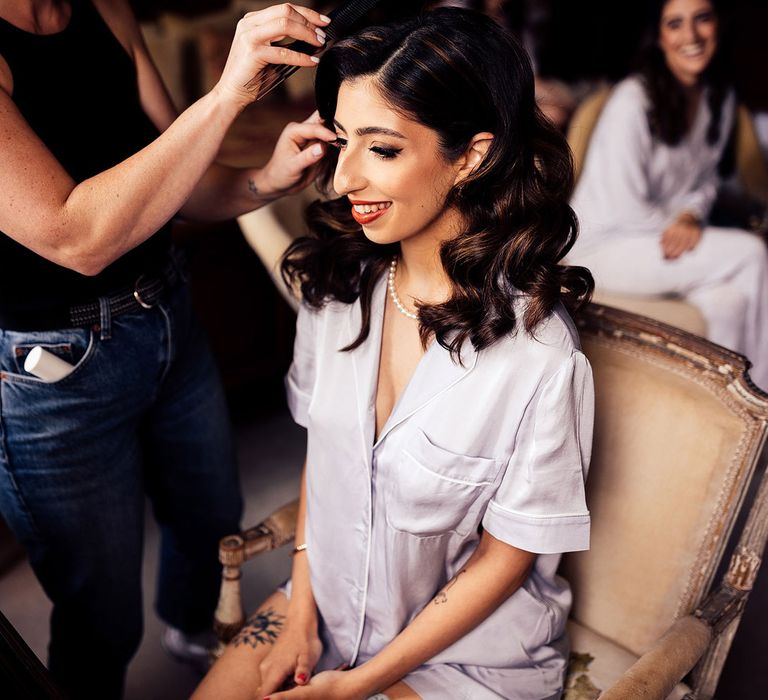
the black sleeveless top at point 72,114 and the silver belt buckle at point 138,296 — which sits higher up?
the black sleeveless top at point 72,114

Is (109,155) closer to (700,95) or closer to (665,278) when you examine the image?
(665,278)

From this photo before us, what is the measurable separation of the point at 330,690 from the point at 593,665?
0.44m

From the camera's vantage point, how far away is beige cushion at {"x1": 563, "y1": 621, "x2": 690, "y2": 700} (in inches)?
48.1

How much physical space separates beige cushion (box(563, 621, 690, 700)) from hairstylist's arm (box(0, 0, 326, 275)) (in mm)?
948

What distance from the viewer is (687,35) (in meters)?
2.50

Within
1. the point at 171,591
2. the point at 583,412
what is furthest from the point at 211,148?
the point at 171,591

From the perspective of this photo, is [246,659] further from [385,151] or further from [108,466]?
[385,151]

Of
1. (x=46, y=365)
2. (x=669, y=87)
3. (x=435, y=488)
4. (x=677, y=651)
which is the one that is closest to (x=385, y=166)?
(x=435, y=488)

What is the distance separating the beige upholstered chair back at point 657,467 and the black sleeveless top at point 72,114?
787 mm

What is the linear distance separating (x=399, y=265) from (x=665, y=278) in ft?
4.70

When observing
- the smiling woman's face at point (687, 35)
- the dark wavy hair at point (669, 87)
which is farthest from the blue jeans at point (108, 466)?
the smiling woman's face at point (687, 35)

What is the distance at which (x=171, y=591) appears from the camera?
1.84m

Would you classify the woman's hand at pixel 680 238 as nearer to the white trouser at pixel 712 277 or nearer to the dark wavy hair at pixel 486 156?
the white trouser at pixel 712 277

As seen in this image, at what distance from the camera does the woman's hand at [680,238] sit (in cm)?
241
